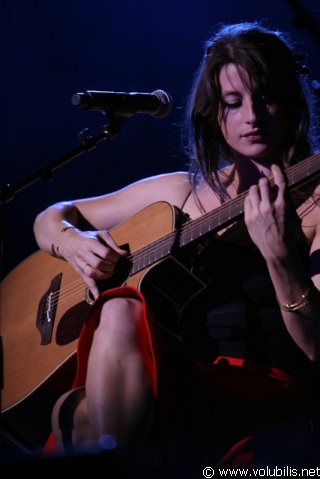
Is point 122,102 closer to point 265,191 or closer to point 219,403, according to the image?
point 265,191

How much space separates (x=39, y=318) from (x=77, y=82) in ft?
4.62

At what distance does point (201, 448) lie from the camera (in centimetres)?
143

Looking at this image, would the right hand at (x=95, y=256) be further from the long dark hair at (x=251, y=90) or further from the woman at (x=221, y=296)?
the long dark hair at (x=251, y=90)

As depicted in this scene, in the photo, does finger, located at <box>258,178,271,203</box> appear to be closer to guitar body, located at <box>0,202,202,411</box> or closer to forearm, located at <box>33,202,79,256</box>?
guitar body, located at <box>0,202,202,411</box>

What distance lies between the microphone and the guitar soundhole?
0.65 meters

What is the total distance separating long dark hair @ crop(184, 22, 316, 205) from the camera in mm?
2092

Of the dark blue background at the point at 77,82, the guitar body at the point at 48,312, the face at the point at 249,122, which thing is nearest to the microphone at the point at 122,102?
the face at the point at 249,122

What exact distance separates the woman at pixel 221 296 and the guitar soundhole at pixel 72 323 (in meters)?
0.08

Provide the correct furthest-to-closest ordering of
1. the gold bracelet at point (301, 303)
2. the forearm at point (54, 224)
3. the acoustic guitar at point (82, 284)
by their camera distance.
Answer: the forearm at point (54, 224) → the acoustic guitar at point (82, 284) → the gold bracelet at point (301, 303)

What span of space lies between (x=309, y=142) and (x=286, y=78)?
22 cm

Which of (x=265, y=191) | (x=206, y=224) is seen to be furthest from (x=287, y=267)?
(x=206, y=224)

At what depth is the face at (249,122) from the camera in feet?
6.75

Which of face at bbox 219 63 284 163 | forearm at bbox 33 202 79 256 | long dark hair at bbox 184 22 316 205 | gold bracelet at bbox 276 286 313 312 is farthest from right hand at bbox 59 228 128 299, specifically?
gold bracelet at bbox 276 286 313 312

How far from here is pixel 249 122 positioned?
205cm
